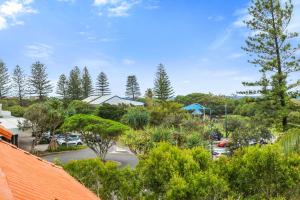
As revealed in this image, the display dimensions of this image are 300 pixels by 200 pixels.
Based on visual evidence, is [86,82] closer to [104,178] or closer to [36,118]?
[36,118]

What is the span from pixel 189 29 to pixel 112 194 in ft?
41.9

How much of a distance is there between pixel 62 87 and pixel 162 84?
16.8 meters

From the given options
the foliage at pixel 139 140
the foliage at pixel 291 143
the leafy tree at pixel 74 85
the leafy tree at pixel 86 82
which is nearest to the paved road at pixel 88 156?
the foliage at pixel 139 140

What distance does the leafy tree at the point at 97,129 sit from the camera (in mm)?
23641

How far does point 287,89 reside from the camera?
22.6m

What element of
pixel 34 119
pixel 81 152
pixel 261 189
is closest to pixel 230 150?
pixel 81 152

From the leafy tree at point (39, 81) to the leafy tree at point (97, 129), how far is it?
89.4ft

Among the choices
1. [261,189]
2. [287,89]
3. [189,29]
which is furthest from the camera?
[287,89]

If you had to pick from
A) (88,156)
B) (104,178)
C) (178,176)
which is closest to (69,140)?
(88,156)

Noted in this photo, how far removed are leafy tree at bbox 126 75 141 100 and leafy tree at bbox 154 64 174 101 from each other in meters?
10.7

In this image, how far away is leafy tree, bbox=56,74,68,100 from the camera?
56062 mm

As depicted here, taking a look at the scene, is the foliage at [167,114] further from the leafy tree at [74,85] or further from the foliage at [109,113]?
the leafy tree at [74,85]

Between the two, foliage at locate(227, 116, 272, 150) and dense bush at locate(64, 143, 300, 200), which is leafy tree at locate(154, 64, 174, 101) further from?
dense bush at locate(64, 143, 300, 200)

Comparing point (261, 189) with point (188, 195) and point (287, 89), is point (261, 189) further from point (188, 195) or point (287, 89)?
point (287, 89)
